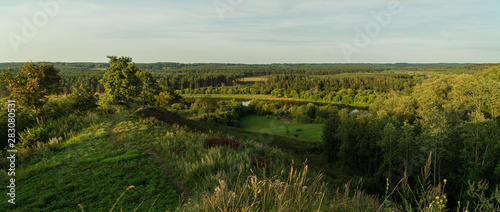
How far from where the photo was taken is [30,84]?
18469 millimetres

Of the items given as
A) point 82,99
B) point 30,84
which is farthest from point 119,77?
point 30,84

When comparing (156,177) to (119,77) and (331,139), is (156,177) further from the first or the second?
(331,139)

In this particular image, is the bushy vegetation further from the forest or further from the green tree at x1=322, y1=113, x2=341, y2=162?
the forest

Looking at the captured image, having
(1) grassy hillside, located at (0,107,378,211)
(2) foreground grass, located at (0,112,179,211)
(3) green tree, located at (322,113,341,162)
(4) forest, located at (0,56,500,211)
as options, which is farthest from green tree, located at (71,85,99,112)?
(3) green tree, located at (322,113,341,162)

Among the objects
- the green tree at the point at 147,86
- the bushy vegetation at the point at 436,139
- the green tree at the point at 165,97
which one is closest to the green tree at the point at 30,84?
the green tree at the point at 147,86

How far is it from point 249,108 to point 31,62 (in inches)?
4044

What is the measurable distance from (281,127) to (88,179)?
82.3 meters

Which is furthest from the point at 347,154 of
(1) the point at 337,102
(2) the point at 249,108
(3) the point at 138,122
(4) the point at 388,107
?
(1) the point at 337,102

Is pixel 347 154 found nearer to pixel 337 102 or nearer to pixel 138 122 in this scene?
pixel 138 122

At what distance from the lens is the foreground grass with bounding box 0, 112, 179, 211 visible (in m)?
7.31

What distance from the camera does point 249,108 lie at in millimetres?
120812

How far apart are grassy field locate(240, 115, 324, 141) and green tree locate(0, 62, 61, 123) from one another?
58.3m

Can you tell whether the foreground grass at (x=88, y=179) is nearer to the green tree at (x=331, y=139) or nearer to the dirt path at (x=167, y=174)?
the dirt path at (x=167, y=174)

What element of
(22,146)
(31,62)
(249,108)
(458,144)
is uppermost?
(31,62)
